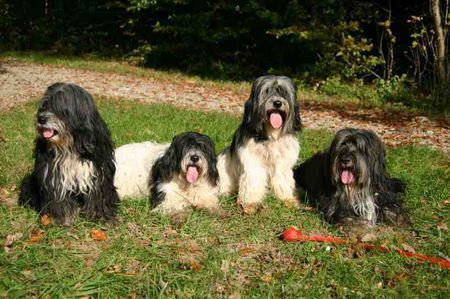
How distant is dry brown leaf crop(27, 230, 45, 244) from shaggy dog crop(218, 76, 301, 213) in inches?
78.1

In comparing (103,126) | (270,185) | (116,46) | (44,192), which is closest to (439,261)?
(270,185)

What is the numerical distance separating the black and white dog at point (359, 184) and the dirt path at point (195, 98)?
11.8 feet

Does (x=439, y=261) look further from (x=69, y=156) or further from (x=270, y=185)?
(x=69, y=156)

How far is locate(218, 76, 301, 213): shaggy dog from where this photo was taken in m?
5.07

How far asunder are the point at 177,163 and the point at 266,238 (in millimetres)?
1123

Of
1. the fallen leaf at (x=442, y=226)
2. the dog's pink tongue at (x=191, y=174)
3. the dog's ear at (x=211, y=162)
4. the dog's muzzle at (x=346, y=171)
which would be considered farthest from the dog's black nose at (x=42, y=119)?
the fallen leaf at (x=442, y=226)

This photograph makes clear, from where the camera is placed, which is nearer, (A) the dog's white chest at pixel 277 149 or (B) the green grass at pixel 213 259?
(B) the green grass at pixel 213 259

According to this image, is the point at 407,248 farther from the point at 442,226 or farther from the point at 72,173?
the point at 72,173

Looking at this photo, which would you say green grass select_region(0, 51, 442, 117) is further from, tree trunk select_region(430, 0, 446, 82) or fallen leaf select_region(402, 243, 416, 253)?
fallen leaf select_region(402, 243, 416, 253)

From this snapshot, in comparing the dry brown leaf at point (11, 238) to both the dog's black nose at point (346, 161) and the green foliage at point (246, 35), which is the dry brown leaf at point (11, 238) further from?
the green foliage at point (246, 35)

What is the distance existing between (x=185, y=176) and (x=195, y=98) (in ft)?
25.0

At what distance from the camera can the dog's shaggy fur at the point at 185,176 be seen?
16.4 feet

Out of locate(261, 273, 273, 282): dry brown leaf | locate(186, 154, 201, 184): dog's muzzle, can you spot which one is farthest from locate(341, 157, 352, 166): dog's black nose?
locate(186, 154, 201, 184): dog's muzzle

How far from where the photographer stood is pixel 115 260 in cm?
404
